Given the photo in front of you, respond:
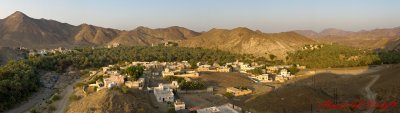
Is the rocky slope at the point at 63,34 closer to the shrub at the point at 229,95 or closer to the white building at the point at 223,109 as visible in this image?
the shrub at the point at 229,95

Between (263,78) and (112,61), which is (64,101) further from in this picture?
(112,61)

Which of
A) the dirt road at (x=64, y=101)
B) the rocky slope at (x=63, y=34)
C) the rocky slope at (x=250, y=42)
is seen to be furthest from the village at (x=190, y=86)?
the rocky slope at (x=63, y=34)

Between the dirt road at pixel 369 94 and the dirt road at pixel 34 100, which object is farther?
the dirt road at pixel 34 100

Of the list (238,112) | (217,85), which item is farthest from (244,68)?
(238,112)

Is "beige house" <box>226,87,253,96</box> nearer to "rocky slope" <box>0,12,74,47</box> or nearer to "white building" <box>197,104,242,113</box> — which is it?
"white building" <box>197,104,242,113</box>

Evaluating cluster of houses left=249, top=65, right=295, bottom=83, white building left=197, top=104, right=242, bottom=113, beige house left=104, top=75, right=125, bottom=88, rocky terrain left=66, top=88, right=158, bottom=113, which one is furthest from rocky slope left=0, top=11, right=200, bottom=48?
white building left=197, top=104, right=242, bottom=113
